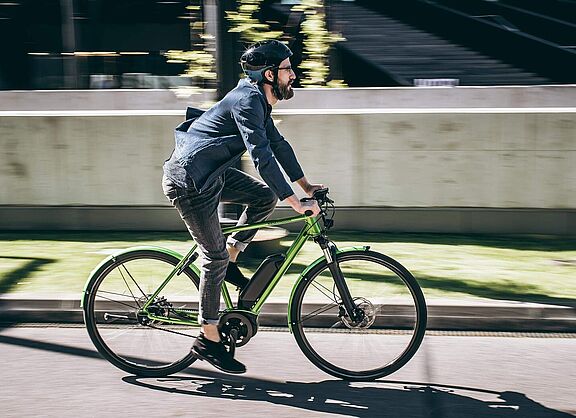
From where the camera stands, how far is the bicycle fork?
4934mm

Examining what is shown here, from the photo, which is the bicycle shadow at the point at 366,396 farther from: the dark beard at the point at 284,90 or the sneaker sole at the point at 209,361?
the dark beard at the point at 284,90

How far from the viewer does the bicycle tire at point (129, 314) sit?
5.13 meters

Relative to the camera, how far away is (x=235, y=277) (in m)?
5.15

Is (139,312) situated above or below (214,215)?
below

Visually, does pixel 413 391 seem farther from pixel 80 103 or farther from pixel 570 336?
pixel 80 103

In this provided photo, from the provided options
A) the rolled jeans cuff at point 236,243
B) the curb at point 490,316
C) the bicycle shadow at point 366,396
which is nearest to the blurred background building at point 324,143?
the curb at point 490,316

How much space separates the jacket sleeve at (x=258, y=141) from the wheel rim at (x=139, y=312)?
0.86 meters

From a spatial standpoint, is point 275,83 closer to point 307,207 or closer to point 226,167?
point 226,167

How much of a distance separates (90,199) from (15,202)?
2.73 ft

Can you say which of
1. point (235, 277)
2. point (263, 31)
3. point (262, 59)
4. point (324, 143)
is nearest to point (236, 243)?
point (235, 277)

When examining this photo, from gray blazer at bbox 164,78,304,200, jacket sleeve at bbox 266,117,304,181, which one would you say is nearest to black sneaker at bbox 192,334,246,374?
gray blazer at bbox 164,78,304,200

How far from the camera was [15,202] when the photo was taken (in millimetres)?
9445

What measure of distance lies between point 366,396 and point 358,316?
0.46 metres

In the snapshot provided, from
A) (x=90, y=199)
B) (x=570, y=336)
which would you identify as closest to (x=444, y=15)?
(x=90, y=199)
